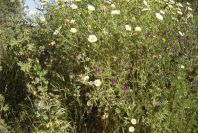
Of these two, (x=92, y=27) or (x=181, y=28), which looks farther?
(x=181, y=28)

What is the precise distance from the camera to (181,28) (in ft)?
18.2

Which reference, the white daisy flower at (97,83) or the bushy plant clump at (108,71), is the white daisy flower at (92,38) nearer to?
the bushy plant clump at (108,71)

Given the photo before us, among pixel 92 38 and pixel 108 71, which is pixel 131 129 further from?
pixel 92 38

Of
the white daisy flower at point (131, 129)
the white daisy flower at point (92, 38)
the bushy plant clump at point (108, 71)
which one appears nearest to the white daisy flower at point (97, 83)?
the bushy plant clump at point (108, 71)

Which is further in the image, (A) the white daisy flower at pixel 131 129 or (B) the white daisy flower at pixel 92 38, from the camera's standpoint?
(B) the white daisy flower at pixel 92 38

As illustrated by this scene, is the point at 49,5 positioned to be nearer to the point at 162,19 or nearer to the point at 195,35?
the point at 162,19

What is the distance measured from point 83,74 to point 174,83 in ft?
2.75

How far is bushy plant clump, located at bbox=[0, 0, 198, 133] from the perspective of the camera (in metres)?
4.25

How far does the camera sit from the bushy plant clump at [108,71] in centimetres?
425

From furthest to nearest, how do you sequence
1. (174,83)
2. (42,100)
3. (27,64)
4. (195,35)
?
(195,35) < (27,64) < (42,100) < (174,83)

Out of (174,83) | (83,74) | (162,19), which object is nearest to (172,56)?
(162,19)

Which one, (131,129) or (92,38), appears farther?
(92,38)

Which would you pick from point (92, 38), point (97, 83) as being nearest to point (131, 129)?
point (97, 83)

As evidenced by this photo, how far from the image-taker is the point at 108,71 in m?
4.27
